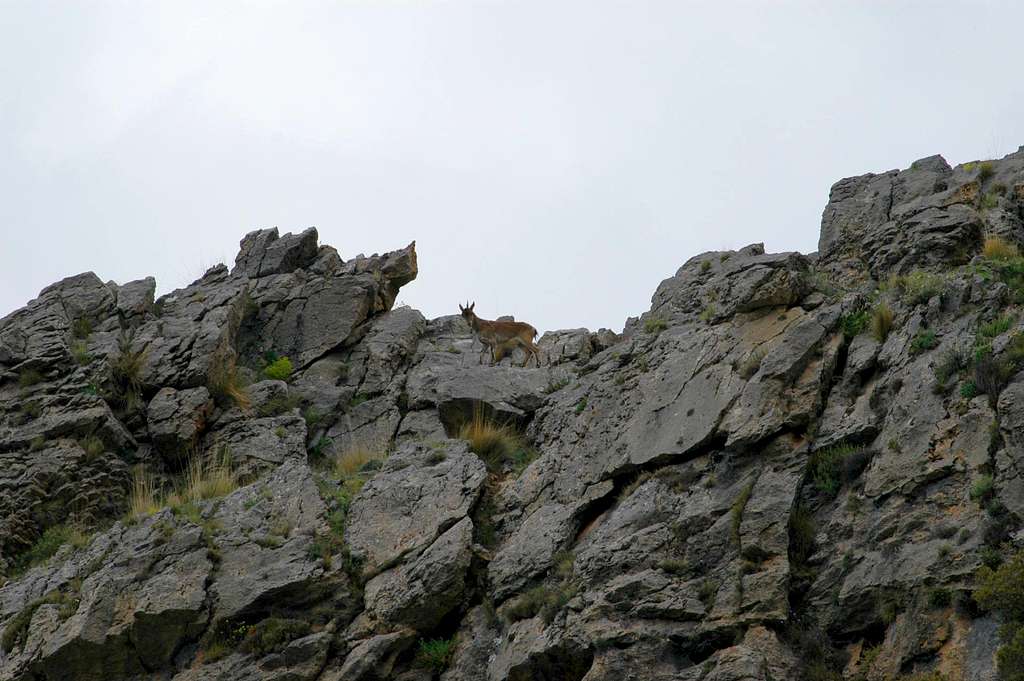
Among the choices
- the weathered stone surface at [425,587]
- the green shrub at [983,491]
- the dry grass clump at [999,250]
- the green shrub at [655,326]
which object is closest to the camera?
the green shrub at [983,491]

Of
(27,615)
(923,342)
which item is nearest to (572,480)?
(923,342)

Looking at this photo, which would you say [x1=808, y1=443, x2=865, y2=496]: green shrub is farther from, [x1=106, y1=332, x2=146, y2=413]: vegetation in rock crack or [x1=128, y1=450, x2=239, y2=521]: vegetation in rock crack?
[x1=106, y1=332, x2=146, y2=413]: vegetation in rock crack

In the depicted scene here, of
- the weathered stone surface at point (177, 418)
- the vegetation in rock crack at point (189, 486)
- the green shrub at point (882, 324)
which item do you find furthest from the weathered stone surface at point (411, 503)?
the green shrub at point (882, 324)

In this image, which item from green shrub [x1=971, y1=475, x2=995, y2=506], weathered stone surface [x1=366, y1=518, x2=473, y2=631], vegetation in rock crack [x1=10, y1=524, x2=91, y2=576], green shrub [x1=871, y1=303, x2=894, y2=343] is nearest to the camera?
green shrub [x1=971, y1=475, x2=995, y2=506]

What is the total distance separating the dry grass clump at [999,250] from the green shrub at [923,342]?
2216 mm

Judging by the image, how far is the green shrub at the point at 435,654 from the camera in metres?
12.8

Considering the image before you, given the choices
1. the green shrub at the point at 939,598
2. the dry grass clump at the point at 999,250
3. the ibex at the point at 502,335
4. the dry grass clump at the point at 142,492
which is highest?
the ibex at the point at 502,335

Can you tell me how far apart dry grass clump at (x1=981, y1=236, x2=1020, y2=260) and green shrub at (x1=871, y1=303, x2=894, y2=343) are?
74.7 inches

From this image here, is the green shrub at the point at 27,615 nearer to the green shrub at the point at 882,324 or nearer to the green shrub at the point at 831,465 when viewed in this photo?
the green shrub at the point at 831,465

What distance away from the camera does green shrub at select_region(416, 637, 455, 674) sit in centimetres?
1282

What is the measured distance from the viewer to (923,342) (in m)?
13.0

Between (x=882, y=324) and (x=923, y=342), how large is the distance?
933 millimetres

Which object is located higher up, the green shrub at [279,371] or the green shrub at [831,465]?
the green shrub at [279,371]

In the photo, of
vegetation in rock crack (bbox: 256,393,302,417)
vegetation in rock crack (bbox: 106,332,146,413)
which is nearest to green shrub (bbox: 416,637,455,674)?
vegetation in rock crack (bbox: 256,393,302,417)
